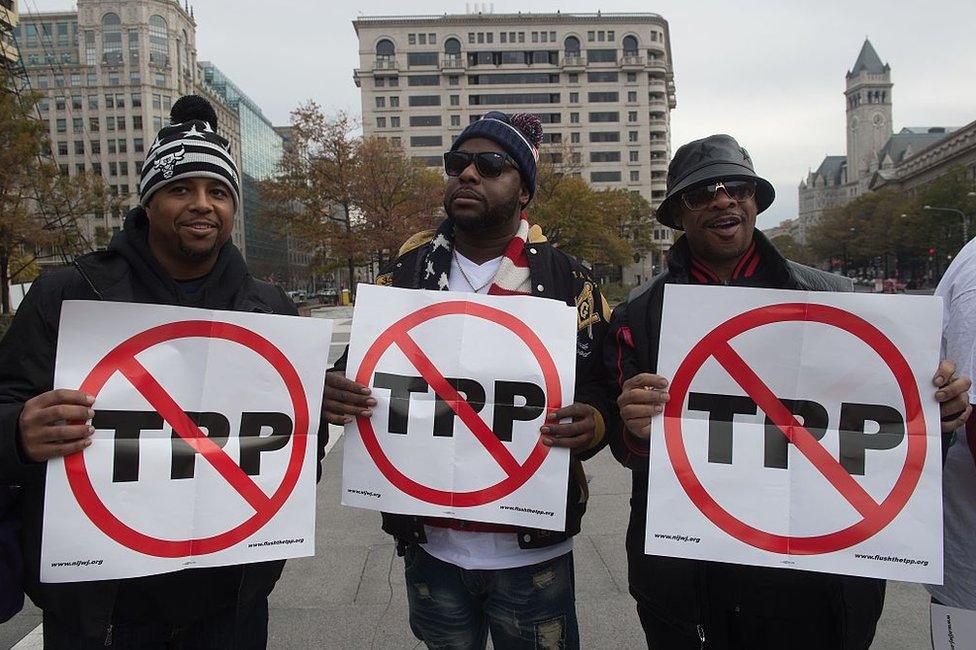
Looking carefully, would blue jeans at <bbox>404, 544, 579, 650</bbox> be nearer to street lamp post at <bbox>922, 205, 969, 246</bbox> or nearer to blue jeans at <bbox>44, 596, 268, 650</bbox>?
blue jeans at <bbox>44, 596, 268, 650</bbox>

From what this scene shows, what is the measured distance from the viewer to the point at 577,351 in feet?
7.04

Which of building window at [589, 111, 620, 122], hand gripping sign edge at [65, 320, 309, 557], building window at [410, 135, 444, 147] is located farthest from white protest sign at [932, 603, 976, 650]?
building window at [589, 111, 620, 122]

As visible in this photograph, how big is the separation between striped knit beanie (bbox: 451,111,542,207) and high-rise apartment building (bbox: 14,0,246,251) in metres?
84.5

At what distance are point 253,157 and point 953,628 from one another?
12270cm

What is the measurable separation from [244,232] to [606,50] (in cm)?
6111


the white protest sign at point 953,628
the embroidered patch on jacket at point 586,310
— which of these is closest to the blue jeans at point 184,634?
the embroidered patch on jacket at point 586,310

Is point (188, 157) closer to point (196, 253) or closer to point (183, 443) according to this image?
point (196, 253)

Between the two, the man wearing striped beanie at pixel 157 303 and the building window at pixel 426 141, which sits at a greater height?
the building window at pixel 426 141

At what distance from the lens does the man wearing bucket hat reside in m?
1.86

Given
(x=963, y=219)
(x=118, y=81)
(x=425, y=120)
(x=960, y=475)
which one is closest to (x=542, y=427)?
(x=960, y=475)

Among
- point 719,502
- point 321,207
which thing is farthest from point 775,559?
point 321,207

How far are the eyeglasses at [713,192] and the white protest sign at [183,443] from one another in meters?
1.24

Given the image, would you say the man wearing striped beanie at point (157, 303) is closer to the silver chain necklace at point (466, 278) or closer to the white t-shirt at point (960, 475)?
the silver chain necklace at point (466, 278)

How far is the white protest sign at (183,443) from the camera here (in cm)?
175
